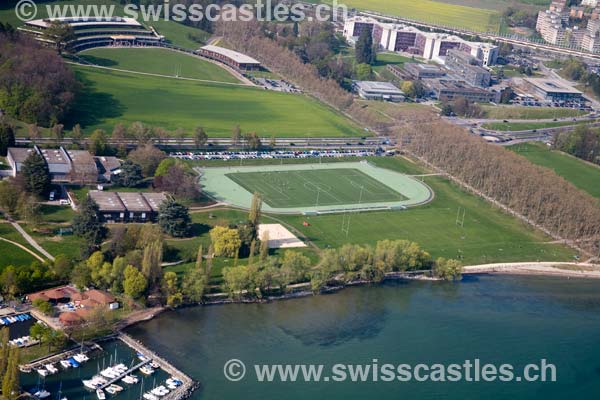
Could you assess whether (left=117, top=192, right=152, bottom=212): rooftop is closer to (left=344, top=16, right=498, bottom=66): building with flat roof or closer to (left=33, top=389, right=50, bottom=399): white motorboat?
(left=33, top=389, right=50, bottom=399): white motorboat

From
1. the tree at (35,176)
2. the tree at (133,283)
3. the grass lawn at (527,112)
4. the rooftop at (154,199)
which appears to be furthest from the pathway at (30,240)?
the grass lawn at (527,112)

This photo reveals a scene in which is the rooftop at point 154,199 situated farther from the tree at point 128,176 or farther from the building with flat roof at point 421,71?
the building with flat roof at point 421,71

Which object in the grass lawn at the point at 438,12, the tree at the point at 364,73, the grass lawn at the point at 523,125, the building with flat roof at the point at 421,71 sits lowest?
the grass lawn at the point at 523,125

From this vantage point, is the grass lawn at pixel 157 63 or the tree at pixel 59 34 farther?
the grass lawn at pixel 157 63

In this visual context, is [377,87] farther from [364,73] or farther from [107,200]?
[107,200]

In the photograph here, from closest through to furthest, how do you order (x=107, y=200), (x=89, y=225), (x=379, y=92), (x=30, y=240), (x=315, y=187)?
(x=30, y=240)
(x=89, y=225)
(x=107, y=200)
(x=315, y=187)
(x=379, y=92)

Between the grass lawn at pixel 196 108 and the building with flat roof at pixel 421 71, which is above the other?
the building with flat roof at pixel 421 71

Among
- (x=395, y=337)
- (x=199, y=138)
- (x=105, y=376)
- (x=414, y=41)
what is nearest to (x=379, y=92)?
(x=414, y=41)
